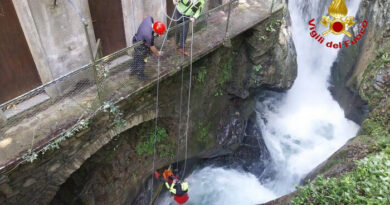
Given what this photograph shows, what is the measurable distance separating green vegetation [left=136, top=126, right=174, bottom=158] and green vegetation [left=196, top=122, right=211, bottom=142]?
1188 mm

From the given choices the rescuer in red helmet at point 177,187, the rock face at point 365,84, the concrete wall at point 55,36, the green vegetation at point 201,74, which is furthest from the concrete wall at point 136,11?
the rock face at point 365,84

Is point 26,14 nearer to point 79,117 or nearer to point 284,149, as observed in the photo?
point 79,117

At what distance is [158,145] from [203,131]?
1.90 m

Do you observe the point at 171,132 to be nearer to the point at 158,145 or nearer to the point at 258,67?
the point at 158,145

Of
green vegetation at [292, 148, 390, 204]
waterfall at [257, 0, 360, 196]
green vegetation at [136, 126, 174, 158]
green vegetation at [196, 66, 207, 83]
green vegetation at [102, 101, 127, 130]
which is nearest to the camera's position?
green vegetation at [292, 148, 390, 204]

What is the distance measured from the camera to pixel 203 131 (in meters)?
9.07

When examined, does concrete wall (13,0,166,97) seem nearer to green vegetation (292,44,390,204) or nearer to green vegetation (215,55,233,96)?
green vegetation (215,55,233,96)

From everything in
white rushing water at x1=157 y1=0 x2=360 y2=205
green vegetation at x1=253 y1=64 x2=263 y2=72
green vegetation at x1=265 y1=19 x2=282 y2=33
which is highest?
green vegetation at x1=265 y1=19 x2=282 y2=33

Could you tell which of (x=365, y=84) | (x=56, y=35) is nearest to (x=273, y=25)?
(x=365, y=84)

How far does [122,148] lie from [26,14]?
334cm

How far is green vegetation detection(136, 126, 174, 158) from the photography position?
7152mm

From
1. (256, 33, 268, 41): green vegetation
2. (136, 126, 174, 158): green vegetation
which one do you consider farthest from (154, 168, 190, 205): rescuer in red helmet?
(256, 33, 268, 41): green vegetation

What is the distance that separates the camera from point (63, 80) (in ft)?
16.1

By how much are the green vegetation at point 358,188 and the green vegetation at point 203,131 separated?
4101 millimetres
